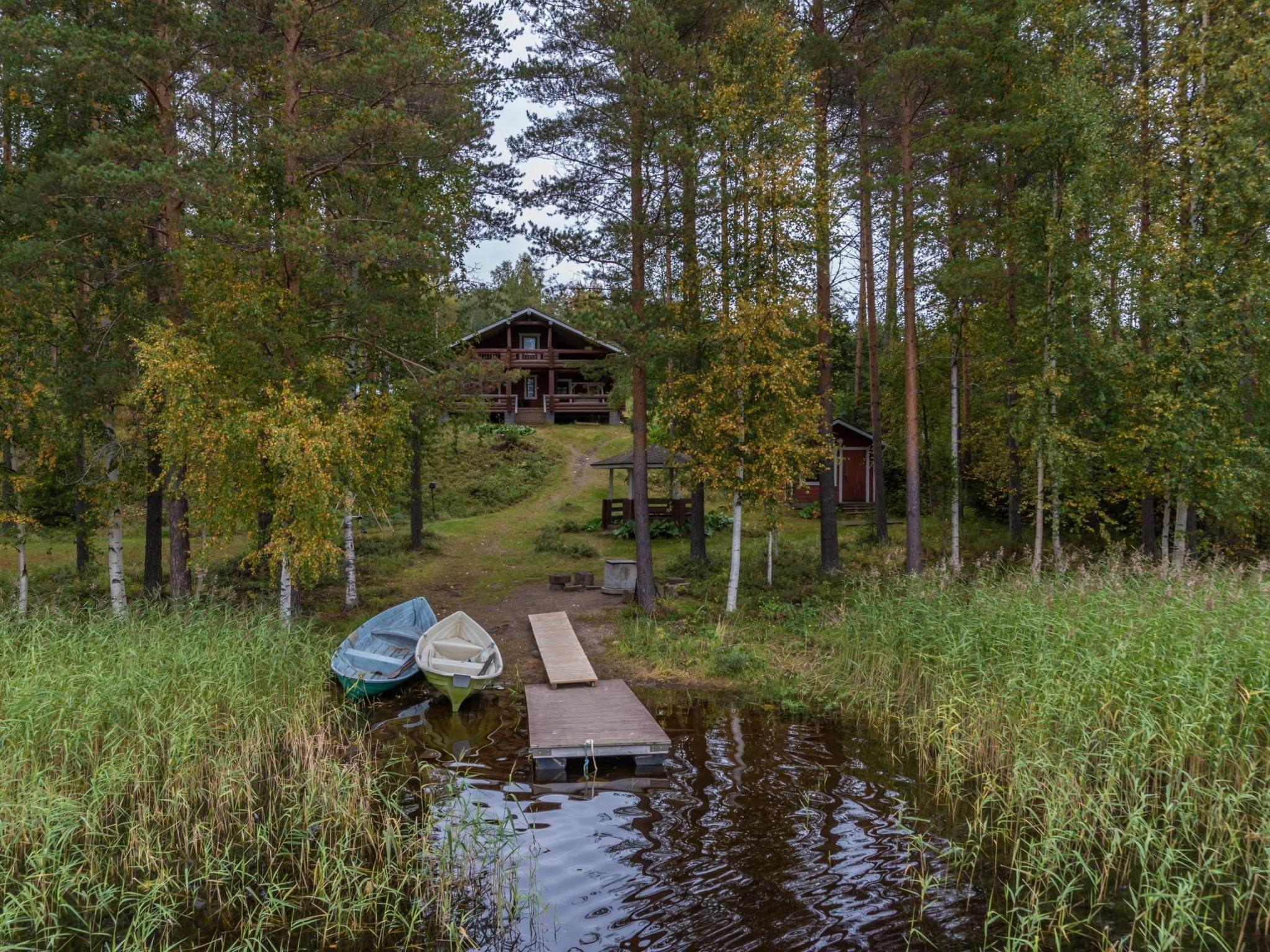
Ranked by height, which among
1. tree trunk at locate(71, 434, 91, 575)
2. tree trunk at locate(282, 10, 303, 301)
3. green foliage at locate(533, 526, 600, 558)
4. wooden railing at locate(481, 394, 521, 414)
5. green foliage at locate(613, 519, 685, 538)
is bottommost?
green foliage at locate(533, 526, 600, 558)

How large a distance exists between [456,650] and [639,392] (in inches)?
254

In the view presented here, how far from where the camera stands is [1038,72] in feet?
53.6

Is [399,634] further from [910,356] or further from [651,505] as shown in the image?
[651,505]

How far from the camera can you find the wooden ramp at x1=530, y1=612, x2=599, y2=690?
481 inches

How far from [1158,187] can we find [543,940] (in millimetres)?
17301

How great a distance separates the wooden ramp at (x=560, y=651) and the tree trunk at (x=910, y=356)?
7.18 meters

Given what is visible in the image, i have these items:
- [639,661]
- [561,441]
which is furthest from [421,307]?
[561,441]

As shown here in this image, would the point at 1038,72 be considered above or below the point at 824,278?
above

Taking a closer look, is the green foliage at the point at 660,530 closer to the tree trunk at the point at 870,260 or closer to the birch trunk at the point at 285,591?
the tree trunk at the point at 870,260

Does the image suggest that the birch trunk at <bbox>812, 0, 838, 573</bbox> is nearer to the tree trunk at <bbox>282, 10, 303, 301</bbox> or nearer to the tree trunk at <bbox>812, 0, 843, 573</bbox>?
the tree trunk at <bbox>812, 0, 843, 573</bbox>

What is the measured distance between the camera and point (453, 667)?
38.3 ft

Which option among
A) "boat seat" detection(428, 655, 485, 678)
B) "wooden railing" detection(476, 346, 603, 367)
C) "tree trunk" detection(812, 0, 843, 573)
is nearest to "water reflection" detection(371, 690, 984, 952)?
"boat seat" detection(428, 655, 485, 678)

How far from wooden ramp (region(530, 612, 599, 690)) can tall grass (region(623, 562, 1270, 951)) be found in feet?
9.69

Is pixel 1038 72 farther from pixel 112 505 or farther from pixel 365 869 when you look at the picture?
pixel 112 505
